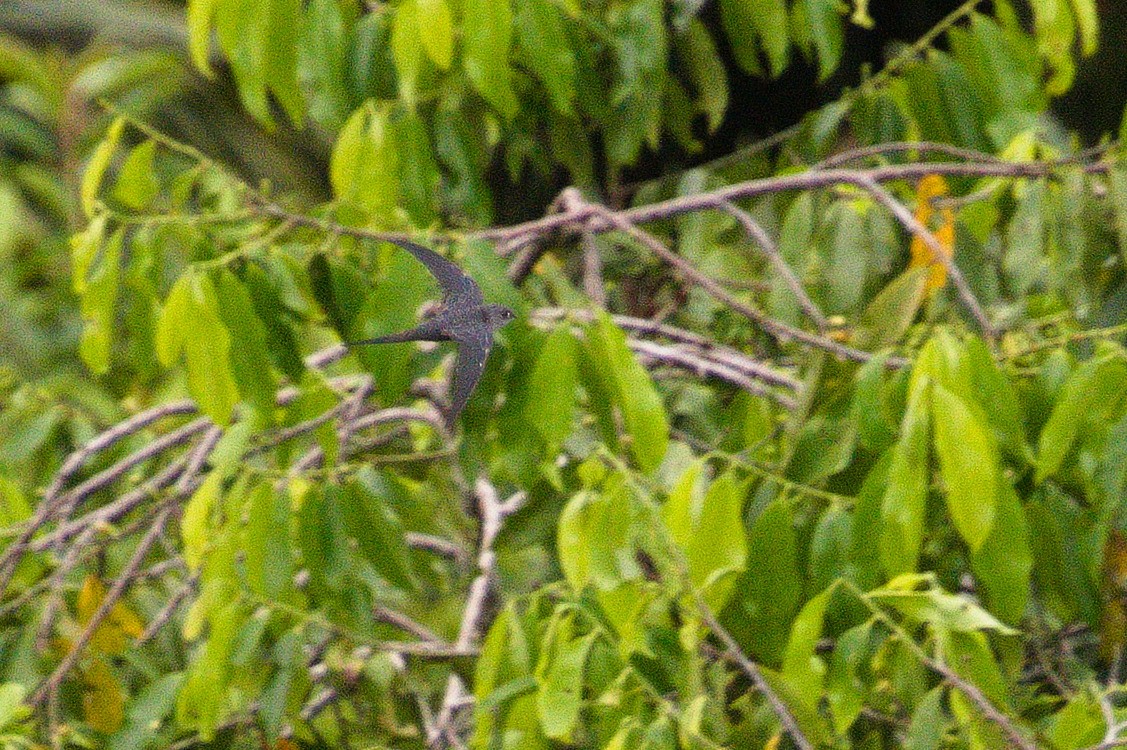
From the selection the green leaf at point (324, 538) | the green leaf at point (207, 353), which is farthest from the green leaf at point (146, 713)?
the green leaf at point (207, 353)

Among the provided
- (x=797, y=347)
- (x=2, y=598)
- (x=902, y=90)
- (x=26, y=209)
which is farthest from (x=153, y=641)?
(x=26, y=209)

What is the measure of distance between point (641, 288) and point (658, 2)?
609 mm

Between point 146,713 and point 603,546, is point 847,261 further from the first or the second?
point 146,713

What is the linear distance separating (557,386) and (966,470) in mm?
487

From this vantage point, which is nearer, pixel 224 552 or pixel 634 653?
pixel 634 653

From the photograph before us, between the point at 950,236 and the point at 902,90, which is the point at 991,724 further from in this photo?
the point at 902,90

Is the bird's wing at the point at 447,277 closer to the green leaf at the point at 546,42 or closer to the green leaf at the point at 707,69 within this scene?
the green leaf at the point at 546,42

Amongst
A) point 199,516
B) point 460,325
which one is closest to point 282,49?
point 199,516

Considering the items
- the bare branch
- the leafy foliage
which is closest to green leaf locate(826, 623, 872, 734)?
the leafy foliage

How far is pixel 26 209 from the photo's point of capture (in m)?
5.26

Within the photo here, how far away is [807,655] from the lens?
1.80 meters

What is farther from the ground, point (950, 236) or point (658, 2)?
point (658, 2)

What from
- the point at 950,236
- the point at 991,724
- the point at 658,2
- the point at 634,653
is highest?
the point at 658,2

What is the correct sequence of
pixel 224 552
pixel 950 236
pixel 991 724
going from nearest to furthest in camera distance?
1. pixel 991 724
2. pixel 224 552
3. pixel 950 236
